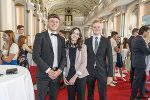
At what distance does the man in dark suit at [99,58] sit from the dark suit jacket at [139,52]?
1034 mm

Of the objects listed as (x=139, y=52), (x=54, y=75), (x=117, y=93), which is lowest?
(x=117, y=93)

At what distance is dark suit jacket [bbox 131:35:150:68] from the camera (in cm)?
315

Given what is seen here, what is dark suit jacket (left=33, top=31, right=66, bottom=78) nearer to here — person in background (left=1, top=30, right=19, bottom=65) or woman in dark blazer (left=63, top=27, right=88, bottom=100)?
woman in dark blazer (left=63, top=27, right=88, bottom=100)

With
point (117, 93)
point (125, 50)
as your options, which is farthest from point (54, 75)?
point (125, 50)

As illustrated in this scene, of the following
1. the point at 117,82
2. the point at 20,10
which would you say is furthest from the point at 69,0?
the point at 117,82

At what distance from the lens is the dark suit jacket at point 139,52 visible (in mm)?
3152

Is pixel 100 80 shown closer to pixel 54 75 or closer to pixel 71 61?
pixel 71 61

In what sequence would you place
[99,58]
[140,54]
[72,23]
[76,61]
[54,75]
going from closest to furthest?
[54,75]
[76,61]
[99,58]
[140,54]
[72,23]

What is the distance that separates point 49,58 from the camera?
7.09 feet

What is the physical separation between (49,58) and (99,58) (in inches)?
33.7

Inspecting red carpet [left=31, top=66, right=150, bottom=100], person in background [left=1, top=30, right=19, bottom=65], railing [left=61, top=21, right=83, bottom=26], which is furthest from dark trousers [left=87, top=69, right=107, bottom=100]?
railing [left=61, top=21, right=83, bottom=26]

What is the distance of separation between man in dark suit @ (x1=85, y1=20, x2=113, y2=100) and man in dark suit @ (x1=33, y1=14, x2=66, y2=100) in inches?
21.1

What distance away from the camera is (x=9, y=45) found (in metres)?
3.09

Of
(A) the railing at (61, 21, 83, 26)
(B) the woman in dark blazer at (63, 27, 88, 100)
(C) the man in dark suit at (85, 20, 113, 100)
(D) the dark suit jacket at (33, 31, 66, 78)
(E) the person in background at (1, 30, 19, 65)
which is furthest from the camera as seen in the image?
(A) the railing at (61, 21, 83, 26)
